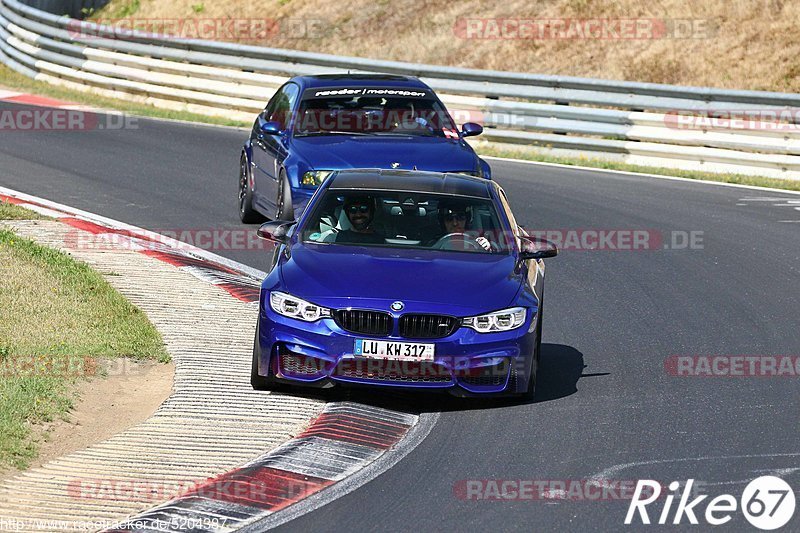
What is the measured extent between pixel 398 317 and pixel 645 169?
42.6ft

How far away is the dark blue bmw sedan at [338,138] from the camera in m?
14.3

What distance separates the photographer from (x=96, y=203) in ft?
54.9

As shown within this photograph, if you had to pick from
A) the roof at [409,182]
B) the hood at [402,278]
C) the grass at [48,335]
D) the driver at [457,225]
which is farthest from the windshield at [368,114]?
the hood at [402,278]

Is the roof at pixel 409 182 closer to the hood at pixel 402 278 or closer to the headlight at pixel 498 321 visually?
the hood at pixel 402 278

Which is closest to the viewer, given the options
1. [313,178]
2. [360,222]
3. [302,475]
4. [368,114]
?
[302,475]

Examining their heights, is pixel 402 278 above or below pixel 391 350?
above

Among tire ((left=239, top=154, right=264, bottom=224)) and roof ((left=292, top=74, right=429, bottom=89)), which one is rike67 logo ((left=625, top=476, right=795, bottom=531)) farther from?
roof ((left=292, top=74, right=429, bottom=89))

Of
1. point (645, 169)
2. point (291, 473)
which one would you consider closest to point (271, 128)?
point (291, 473)

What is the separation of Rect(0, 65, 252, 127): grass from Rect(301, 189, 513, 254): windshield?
1436cm

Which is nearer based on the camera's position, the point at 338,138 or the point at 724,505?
the point at 724,505

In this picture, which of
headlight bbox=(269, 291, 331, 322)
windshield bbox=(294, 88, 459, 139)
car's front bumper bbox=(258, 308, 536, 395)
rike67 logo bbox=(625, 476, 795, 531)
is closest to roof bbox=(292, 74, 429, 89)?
windshield bbox=(294, 88, 459, 139)

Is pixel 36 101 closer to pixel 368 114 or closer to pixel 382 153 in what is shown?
pixel 368 114

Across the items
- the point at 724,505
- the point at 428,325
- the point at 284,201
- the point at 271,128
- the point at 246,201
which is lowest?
the point at 246,201

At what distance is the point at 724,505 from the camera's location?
730cm
